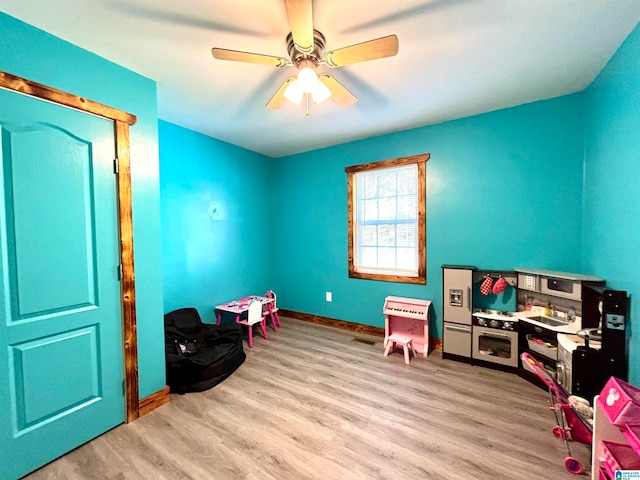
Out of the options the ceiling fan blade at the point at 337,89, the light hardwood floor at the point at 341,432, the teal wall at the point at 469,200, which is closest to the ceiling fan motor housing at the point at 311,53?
the ceiling fan blade at the point at 337,89

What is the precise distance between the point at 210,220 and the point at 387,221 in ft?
7.76

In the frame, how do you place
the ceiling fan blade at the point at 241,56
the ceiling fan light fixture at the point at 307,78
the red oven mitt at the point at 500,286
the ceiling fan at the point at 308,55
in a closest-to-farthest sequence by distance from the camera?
the ceiling fan at the point at 308,55, the ceiling fan blade at the point at 241,56, the ceiling fan light fixture at the point at 307,78, the red oven mitt at the point at 500,286

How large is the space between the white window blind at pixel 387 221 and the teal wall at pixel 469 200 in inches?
7.6

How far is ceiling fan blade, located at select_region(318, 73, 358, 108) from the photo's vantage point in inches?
65.7

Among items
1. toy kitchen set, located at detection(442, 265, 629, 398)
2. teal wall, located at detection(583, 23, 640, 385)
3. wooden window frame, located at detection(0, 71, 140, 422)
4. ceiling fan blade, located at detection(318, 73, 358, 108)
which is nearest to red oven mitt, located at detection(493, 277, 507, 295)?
toy kitchen set, located at detection(442, 265, 629, 398)

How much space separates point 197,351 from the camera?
8.58 ft

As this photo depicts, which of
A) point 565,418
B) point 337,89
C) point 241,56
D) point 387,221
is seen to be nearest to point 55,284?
point 241,56

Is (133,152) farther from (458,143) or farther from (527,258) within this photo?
(527,258)

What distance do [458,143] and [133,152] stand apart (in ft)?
10.4

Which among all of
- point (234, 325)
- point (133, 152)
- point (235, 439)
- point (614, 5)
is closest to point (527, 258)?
point (614, 5)

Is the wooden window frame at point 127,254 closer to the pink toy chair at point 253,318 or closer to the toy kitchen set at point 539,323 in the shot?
the pink toy chair at point 253,318

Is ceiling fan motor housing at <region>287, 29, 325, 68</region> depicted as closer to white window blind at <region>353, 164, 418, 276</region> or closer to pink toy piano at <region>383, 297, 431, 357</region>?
white window blind at <region>353, 164, 418, 276</region>

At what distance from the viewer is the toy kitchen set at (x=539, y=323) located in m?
1.60

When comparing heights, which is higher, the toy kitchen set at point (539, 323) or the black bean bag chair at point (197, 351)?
the toy kitchen set at point (539, 323)
